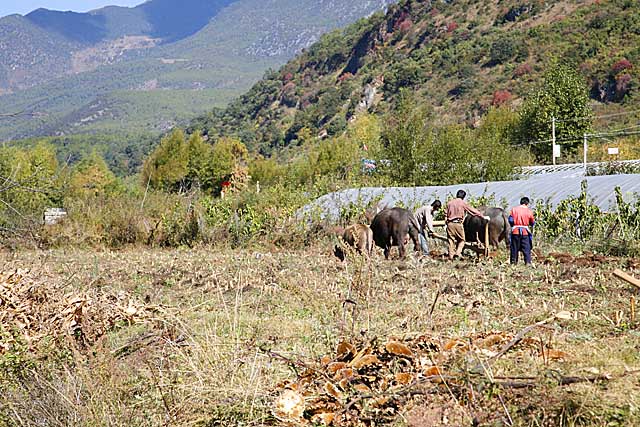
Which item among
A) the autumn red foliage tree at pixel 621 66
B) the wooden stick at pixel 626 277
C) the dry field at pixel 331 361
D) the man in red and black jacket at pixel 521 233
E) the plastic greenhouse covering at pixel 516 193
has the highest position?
the autumn red foliage tree at pixel 621 66

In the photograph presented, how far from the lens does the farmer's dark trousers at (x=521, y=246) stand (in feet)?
42.7

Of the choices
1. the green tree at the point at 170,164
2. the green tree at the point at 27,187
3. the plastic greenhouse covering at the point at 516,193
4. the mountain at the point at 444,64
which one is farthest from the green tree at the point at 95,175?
the mountain at the point at 444,64

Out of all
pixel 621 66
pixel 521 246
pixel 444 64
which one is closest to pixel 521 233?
pixel 521 246

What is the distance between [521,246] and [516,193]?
920 cm

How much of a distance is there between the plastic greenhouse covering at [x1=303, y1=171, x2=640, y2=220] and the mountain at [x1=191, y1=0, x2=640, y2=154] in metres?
36.5

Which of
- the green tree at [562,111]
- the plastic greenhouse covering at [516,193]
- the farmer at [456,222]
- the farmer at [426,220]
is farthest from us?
the green tree at [562,111]

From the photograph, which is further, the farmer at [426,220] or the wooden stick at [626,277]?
the farmer at [426,220]

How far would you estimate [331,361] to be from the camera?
549 cm

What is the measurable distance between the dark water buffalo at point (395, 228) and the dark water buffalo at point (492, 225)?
1.18m

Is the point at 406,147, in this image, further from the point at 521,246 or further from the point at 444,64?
the point at 444,64

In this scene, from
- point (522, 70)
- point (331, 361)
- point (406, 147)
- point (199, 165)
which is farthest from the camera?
point (522, 70)

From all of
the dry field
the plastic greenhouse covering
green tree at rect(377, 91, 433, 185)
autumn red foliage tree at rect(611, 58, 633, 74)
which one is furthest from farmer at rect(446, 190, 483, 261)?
autumn red foliage tree at rect(611, 58, 633, 74)

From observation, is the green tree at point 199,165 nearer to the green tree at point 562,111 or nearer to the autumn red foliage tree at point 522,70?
the green tree at point 562,111

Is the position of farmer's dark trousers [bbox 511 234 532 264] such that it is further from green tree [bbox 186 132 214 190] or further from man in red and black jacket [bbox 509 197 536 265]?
green tree [bbox 186 132 214 190]
